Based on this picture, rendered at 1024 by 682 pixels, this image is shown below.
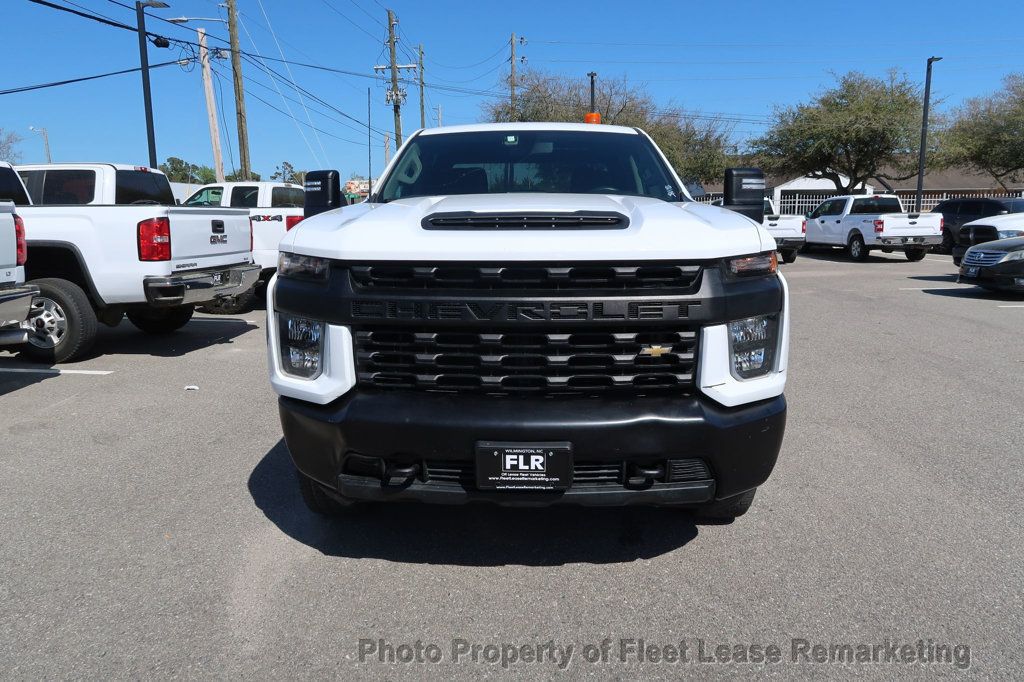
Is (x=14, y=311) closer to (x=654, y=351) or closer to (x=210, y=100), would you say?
(x=654, y=351)

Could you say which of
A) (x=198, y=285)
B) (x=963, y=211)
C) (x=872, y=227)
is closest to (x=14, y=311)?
(x=198, y=285)

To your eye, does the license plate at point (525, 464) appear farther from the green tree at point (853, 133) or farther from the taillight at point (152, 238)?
the green tree at point (853, 133)

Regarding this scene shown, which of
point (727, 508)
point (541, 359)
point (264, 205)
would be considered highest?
point (264, 205)

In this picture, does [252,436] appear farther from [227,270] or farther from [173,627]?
[227,270]

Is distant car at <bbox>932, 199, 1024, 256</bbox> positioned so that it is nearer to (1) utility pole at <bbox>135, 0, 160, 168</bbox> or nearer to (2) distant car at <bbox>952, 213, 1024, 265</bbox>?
(2) distant car at <bbox>952, 213, 1024, 265</bbox>

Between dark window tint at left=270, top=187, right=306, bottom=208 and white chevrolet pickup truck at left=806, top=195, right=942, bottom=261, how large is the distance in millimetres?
14533

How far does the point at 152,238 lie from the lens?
719cm

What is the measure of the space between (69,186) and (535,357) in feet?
24.3

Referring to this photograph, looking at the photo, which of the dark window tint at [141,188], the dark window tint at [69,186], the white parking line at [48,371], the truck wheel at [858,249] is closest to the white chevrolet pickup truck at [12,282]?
the white parking line at [48,371]

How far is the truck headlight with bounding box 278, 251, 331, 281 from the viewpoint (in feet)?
9.34

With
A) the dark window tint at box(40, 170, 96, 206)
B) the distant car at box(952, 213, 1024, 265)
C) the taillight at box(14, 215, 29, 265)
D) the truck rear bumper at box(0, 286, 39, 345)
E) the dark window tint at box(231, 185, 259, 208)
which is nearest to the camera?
the truck rear bumper at box(0, 286, 39, 345)

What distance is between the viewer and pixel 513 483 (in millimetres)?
2709

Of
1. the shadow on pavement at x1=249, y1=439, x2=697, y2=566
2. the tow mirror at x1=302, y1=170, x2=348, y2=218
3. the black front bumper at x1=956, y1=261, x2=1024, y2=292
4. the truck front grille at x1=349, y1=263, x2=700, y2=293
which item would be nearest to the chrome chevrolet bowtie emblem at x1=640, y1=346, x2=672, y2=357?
the truck front grille at x1=349, y1=263, x2=700, y2=293

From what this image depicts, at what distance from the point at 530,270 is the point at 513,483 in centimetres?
77
